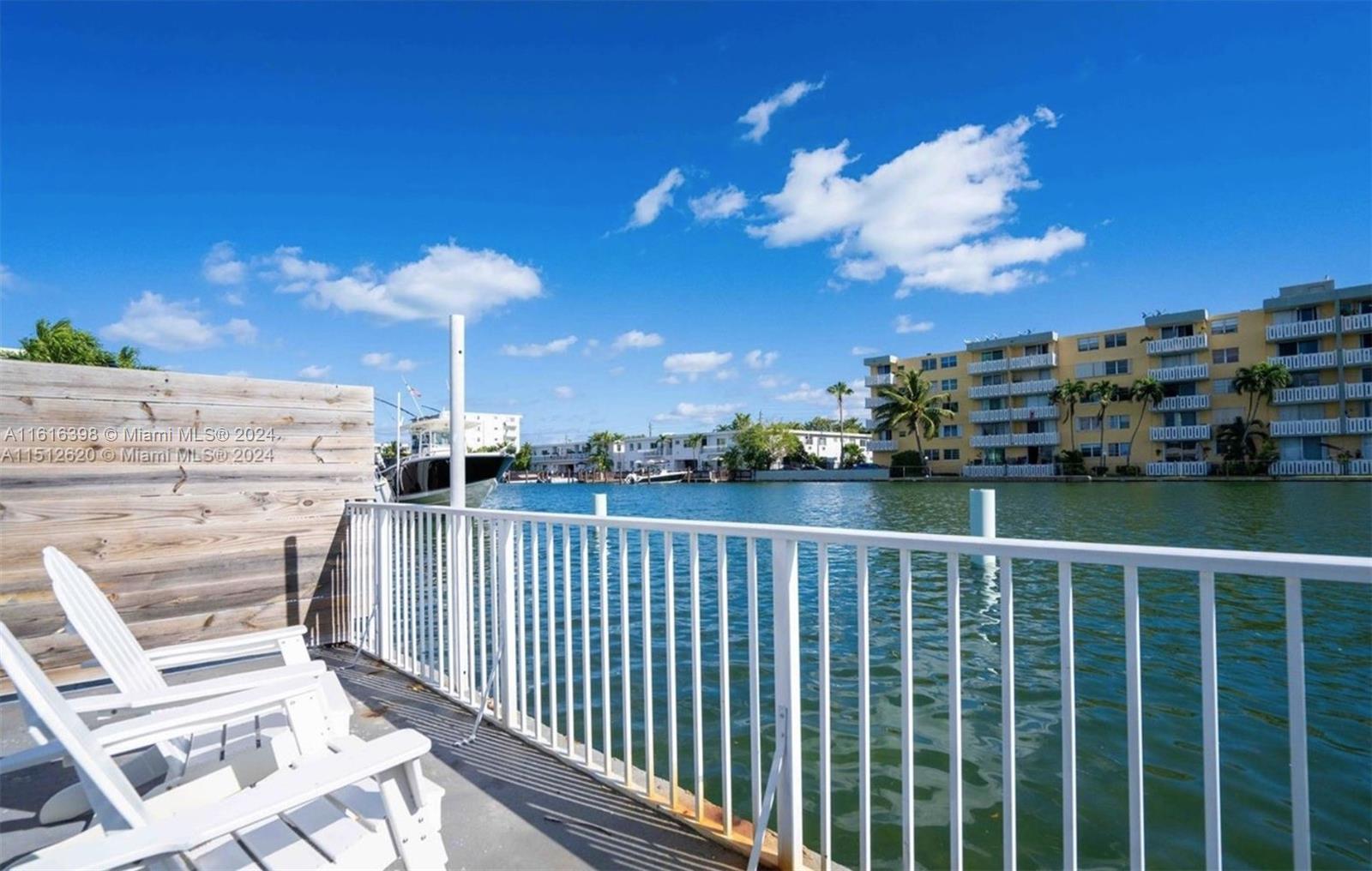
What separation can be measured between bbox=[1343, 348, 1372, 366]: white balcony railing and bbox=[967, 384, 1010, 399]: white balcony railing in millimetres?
16524

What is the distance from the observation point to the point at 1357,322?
110ft

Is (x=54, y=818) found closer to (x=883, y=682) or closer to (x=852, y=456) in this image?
(x=883, y=682)

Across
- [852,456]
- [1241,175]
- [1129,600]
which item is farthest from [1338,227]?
[852,456]

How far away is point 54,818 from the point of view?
171cm

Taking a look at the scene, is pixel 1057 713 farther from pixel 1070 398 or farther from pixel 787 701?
pixel 1070 398

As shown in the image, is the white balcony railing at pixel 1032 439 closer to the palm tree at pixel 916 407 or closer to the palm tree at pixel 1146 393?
the palm tree at pixel 1146 393

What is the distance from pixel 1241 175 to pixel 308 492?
2852 centimetres

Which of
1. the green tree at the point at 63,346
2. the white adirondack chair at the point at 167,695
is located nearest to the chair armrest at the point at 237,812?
the white adirondack chair at the point at 167,695

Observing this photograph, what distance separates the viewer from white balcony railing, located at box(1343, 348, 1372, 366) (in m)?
33.3

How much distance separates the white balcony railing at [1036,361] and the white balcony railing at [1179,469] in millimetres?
8652

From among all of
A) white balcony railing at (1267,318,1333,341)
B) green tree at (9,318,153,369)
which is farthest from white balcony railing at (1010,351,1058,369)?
green tree at (9,318,153,369)

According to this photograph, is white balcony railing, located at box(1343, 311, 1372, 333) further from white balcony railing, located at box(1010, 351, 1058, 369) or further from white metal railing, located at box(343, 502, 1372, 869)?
white metal railing, located at box(343, 502, 1372, 869)

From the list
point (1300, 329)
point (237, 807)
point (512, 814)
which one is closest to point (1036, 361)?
point (1300, 329)

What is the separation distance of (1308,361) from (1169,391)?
625cm
